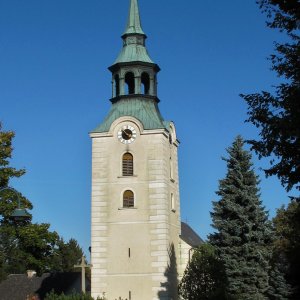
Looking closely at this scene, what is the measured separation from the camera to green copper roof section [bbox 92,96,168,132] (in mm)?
37469

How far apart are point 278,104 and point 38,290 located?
3212cm

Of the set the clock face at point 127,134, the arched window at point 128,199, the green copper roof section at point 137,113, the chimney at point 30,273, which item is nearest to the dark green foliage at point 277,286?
the arched window at point 128,199

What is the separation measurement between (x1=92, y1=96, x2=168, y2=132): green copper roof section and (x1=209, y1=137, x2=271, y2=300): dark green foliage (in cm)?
694

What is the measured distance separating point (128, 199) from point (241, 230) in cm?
844

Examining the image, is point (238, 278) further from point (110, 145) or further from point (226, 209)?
point (110, 145)

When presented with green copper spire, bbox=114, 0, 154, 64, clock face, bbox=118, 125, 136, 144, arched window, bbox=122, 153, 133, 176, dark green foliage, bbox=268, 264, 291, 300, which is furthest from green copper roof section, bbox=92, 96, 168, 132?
dark green foliage, bbox=268, 264, 291, 300

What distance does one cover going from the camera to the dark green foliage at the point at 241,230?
96.4ft

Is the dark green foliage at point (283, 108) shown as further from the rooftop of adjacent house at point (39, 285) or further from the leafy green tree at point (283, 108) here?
the rooftop of adjacent house at point (39, 285)

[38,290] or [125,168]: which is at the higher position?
[125,168]

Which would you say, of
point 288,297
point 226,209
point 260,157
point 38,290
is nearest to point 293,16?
point 260,157

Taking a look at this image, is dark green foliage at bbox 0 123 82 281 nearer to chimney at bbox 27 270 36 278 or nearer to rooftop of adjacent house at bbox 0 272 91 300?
rooftop of adjacent house at bbox 0 272 91 300

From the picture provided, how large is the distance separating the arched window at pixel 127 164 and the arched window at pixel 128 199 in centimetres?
110

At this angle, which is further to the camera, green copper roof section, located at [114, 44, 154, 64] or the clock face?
green copper roof section, located at [114, 44, 154, 64]

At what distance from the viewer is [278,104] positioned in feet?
46.9
